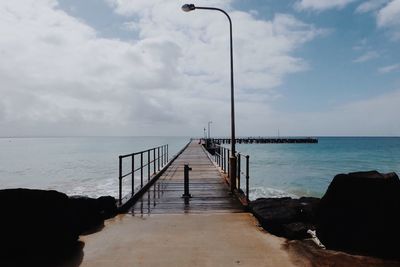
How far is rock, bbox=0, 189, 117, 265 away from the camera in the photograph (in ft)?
16.4

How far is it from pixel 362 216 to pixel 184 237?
122 inches

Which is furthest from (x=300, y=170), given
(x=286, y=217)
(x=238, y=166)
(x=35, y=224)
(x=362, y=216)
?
(x=35, y=224)

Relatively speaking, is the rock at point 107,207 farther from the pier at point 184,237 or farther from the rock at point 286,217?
the rock at point 286,217

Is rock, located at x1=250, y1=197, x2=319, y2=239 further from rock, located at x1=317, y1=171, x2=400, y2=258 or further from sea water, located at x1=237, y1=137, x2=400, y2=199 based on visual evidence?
sea water, located at x1=237, y1=137, x2=400, y2=199

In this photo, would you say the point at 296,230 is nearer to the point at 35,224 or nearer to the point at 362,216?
the point at 362,216

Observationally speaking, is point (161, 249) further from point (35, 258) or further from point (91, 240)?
point (35, 258)

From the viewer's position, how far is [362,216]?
561 cm

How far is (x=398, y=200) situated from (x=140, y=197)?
7184 mm

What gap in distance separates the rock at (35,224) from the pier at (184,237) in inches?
20.2

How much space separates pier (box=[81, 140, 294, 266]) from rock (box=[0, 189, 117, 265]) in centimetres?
51

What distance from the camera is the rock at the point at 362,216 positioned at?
213 inches

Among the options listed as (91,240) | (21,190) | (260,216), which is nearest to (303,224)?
(260,216)

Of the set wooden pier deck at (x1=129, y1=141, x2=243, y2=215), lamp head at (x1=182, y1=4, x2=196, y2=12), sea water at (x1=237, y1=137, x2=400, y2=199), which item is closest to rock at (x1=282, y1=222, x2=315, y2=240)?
wooden pier deck at (x1=129, y1=141, x2=243, y2=215)

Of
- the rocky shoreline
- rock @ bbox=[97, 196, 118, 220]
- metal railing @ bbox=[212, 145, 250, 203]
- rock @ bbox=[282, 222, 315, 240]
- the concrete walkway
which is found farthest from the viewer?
metal railing @ bbox=[212, 145, 250, 203]
